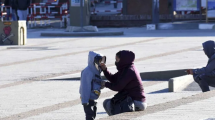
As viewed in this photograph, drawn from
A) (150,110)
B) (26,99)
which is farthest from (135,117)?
(26,99)

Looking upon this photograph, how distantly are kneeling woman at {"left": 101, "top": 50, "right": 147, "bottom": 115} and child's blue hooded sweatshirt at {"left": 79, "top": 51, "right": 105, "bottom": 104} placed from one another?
11 centimetres

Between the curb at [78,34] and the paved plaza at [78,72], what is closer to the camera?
the paved plaza at [78,72]

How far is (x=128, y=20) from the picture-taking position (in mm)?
24703

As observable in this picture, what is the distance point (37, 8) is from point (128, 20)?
5668mm

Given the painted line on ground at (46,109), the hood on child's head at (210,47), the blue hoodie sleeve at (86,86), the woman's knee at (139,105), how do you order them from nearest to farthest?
the blue hoodie sleeve at (86,86), the woman's knee at (139,105), the painted line on ground at (46,109), the hood on child's head at (210,47)

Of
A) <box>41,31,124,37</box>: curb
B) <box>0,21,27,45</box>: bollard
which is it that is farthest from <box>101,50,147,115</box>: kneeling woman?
<box>41,31,124,37</box>: curb

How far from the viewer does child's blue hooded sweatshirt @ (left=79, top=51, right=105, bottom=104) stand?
7.14 metres

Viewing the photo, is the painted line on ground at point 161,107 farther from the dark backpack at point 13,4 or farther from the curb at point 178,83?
the dark backpack at point 13,4

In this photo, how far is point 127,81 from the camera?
7.20 meters

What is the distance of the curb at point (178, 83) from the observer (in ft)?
33.6

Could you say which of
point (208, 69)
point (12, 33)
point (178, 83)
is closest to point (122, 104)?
point (208, 69)

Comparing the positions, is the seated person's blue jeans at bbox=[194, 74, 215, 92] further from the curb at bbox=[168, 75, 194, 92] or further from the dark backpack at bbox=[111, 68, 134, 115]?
the dark backpack at bbox=[111, 68, 134, 115]

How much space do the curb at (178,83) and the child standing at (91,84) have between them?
10.7 ft

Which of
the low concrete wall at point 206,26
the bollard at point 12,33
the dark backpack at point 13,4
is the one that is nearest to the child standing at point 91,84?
the bollard at point 12,33
